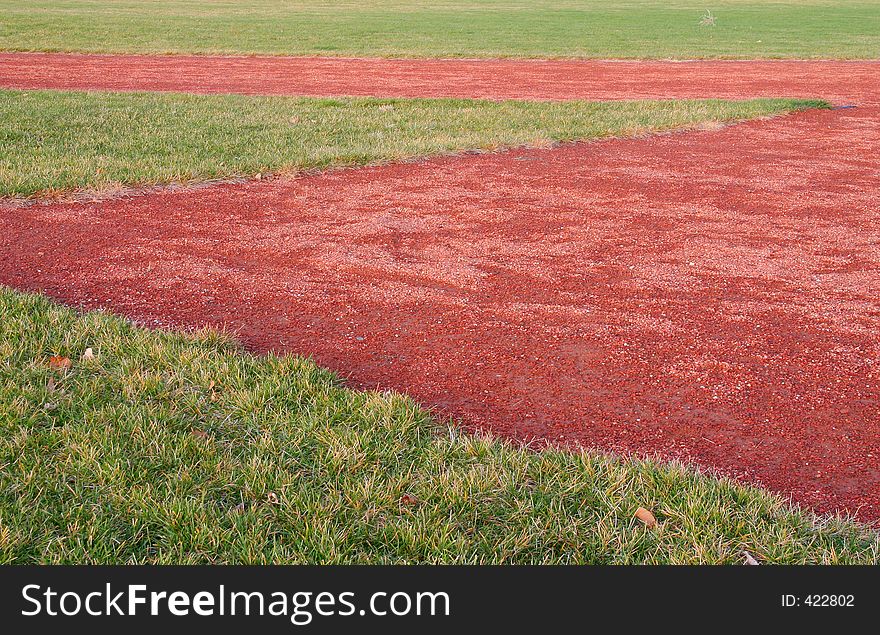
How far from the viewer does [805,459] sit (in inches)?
136

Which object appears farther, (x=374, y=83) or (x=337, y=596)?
(x=374, y=83)

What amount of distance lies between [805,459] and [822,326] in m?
1.64

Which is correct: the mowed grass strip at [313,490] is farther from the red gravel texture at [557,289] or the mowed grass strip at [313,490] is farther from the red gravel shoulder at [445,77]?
the red gravel shoulder at [445,77]

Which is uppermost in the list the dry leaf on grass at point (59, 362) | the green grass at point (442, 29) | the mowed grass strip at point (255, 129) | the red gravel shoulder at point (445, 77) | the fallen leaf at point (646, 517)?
the green grass at point (442, 29)

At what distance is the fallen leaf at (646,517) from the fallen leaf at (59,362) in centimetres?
270

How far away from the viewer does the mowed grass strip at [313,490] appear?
2809 mm

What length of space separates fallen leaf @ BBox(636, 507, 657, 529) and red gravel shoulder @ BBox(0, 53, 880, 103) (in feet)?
48.7

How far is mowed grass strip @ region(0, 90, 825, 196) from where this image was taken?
880 cm

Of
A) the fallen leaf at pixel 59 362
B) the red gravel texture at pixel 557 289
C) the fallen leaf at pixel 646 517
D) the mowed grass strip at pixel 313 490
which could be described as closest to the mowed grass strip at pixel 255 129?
the red gravel texture at pixel 557 289

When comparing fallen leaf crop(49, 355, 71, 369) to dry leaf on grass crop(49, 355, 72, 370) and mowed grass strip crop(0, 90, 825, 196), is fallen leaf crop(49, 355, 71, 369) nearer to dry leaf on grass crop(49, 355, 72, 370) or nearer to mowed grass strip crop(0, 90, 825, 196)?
dry leaf on grass crop(49, 355, 72, 370)

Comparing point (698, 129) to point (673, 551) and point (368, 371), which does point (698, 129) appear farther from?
point (673, 551)

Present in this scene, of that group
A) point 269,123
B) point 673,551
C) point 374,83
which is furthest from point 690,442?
point 374,83

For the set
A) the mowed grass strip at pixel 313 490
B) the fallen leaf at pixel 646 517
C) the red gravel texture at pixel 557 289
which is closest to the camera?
the mowed grass strip at pixel 313 490

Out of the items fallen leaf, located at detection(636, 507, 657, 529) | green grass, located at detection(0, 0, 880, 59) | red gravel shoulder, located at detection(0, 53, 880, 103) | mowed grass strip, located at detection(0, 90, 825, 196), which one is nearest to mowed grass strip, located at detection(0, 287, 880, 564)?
fallen leaf, located at detection(636, 507, 657, 529)
